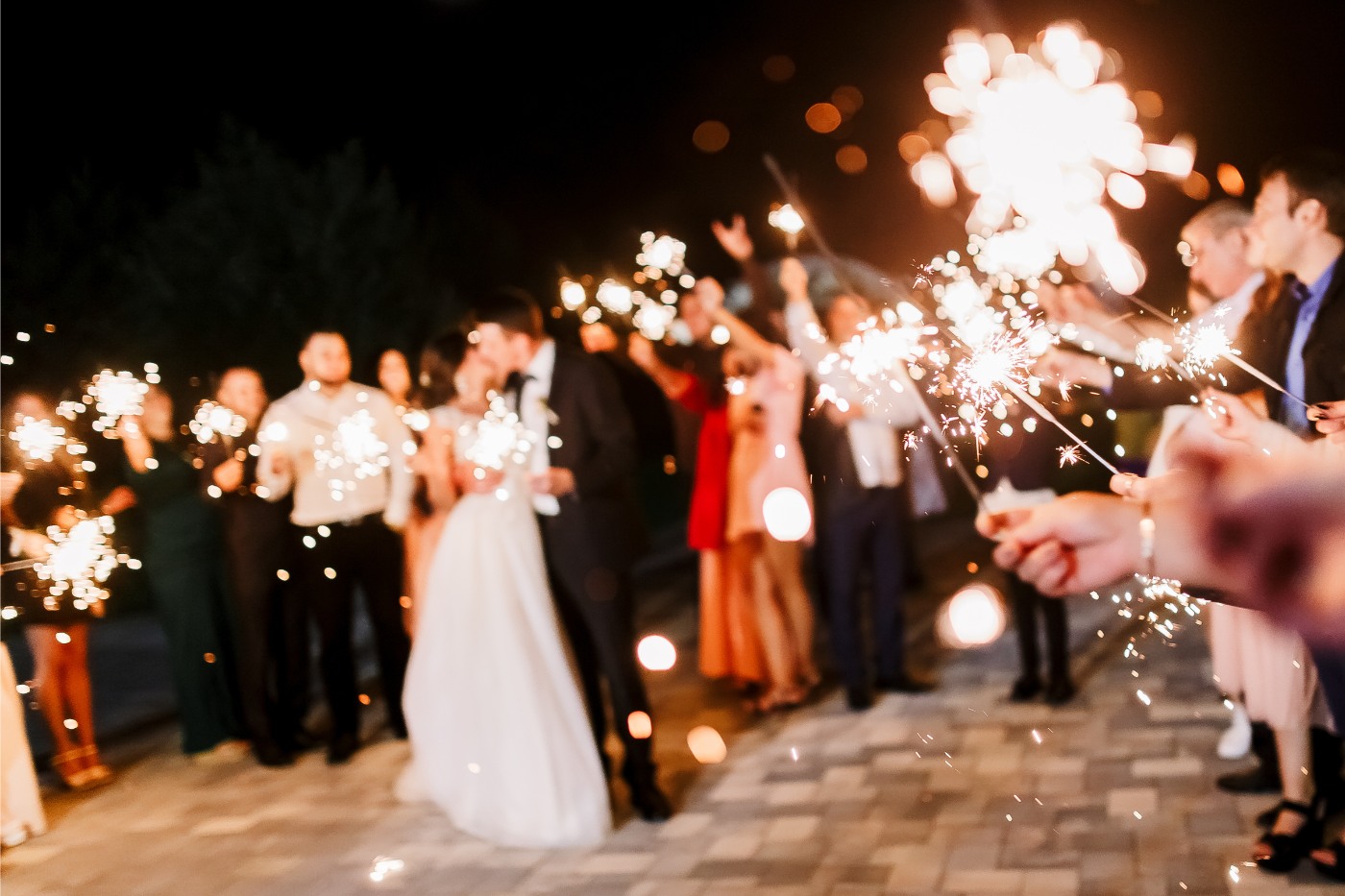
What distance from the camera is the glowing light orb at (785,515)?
684cm

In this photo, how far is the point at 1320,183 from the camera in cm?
383

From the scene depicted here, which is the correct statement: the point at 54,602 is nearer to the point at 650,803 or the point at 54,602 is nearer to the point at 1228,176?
the point at 650,803

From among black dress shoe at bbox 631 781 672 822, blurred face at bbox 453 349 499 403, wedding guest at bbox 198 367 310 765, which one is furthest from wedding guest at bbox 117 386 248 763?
black dress shoe at bbox 631 781 672 822

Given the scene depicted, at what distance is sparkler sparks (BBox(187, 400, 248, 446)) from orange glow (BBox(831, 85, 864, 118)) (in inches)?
540

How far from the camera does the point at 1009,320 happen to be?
311 centimetres

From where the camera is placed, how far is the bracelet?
89.7 inches

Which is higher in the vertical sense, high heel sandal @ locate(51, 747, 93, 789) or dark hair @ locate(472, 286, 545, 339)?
dark hair @ locate(472, 286, 545, 339)

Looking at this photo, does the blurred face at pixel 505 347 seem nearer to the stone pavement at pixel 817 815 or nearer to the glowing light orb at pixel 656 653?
the stone pavement at pixel 817 815

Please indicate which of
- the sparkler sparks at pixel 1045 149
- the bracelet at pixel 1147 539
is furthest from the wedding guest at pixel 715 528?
the bracelet at pixel 1147 539

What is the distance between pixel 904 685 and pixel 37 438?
14.7 feet

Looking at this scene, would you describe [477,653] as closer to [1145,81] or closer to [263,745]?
[263,745]

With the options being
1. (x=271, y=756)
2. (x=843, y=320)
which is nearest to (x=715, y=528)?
(x=843, y=320)

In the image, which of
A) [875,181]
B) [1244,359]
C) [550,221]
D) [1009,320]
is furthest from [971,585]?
[550,221]

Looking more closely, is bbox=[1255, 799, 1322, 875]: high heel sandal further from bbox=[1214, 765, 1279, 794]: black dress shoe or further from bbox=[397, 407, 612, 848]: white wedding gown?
bbox=[397, 407, 612, 848]: white wedding gown
